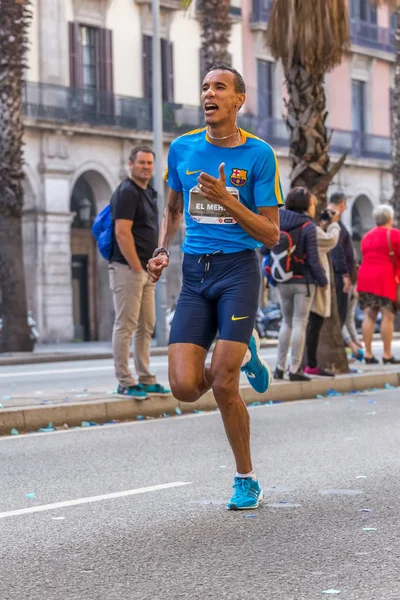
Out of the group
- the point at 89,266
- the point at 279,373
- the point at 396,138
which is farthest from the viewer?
the point at 89,266

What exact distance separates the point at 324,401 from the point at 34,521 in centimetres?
698

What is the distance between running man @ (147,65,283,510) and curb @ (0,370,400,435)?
4021mm

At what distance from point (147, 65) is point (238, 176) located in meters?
32.2

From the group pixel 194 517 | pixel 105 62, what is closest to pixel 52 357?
pixel 105 62

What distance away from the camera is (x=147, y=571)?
17.4 ft

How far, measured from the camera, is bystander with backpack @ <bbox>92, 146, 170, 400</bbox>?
11.2 meters

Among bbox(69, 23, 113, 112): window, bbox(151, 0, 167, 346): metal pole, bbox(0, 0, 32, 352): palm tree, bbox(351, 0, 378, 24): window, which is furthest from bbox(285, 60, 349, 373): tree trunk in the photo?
bbox(351, 0, 378, 24): window

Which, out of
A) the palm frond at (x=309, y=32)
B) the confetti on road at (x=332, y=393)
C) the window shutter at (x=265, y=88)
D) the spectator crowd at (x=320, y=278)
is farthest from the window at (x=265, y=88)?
the confetti on road at (x=332, y=393)

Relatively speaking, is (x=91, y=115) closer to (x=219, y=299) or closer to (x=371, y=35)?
(x=371, y=35)

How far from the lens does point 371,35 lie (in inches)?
1848

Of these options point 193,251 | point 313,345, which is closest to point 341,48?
point 313,345

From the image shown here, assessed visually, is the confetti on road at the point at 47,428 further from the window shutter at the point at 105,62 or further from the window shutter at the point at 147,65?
the window shutter at the point at 147,65

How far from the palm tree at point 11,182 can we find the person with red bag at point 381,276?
1011cm

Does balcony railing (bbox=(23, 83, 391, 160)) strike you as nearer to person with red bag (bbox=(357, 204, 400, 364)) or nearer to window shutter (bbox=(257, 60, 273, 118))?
window shutter (bbox=(257, 60, 273, 118))
